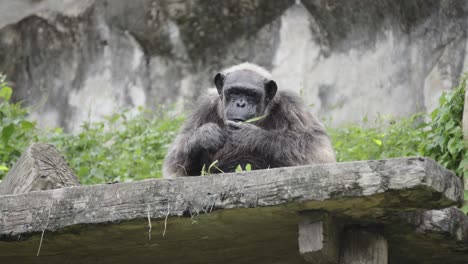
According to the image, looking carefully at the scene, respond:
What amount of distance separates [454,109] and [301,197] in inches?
131

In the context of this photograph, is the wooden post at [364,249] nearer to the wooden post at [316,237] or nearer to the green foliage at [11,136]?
the wooden post at [316,237]

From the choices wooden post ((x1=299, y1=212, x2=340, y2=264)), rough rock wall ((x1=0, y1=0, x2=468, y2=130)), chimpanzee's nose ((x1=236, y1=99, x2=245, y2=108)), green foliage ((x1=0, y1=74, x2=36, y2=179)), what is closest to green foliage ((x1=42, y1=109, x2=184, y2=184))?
green foliage ((x1=0, y1=74, x2=36, y2=179))

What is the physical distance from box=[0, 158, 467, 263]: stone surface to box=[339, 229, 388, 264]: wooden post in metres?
0.08

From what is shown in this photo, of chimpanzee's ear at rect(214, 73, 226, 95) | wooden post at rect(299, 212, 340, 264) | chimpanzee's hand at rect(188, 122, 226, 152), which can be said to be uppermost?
chimpanzee's ear at rect(214, 73, 226, 95)

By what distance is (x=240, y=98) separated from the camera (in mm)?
7070

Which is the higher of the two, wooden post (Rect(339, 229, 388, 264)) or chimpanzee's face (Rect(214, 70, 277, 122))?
chimpanzee's face (Rect(214, 70, 277, 122))

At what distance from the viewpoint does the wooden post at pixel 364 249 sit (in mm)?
5000

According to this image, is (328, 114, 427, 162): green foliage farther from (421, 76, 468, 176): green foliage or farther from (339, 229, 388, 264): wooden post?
(339, 229, 388, 264): wooden post

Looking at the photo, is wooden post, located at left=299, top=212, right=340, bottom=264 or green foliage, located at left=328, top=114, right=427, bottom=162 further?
green foliage, located at left=328, top=114, right=427, bottom=162

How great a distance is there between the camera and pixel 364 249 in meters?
5.01

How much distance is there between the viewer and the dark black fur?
6.45m

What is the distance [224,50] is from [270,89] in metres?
6.07

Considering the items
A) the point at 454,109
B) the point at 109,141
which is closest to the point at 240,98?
the point at 454,109

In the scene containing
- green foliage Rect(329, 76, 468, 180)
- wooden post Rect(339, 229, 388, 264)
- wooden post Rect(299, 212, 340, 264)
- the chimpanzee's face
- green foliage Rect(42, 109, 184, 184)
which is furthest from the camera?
green foliage Rect(42, 109, 184, 184)
